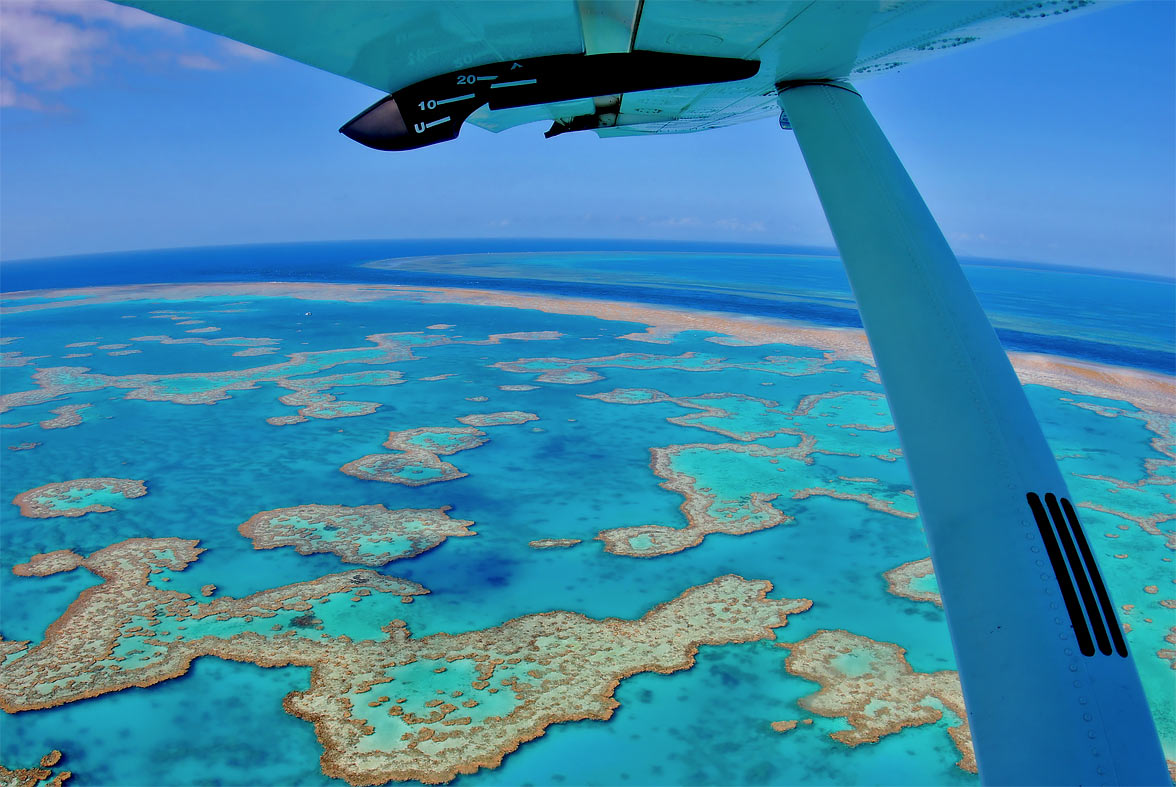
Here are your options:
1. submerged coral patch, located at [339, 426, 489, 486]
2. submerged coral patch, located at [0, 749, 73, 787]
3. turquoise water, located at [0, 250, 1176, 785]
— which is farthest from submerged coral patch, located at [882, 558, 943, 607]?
submerged coral patch, located at [0, 749, 73, 787]

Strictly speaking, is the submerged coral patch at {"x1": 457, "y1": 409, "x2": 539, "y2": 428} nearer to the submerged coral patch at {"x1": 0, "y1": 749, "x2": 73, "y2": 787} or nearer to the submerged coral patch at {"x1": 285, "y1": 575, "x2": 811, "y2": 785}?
the submerged coral patch at {"x1": 285, "y1": 575, "x2": 811, "y2": 785}

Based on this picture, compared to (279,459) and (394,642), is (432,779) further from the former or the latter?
(279,459)

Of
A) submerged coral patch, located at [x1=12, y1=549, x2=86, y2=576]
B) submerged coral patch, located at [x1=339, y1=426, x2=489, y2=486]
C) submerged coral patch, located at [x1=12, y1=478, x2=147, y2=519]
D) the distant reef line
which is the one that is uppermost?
the distant reef line

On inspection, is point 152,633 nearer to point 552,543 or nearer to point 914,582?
point 552,543

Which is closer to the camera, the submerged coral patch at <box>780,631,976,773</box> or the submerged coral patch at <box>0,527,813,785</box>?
the submerged coral patch at <box>0,527,813,785</box>

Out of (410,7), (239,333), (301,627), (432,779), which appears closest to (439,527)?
(301,627)
